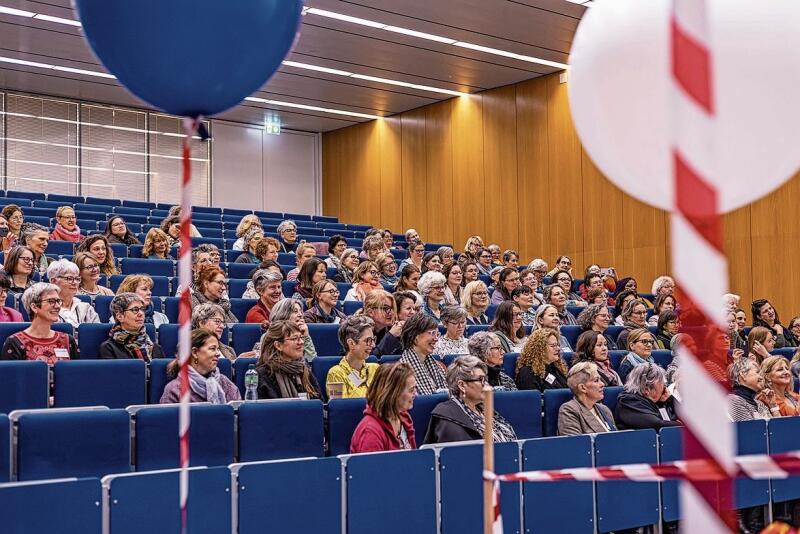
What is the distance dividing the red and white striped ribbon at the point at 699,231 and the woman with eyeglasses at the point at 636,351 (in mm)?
5261

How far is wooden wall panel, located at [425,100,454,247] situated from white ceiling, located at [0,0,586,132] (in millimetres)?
281

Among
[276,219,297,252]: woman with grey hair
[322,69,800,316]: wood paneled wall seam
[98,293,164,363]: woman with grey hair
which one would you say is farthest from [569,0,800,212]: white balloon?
[322,69,800,316]: wood paneled wall seam

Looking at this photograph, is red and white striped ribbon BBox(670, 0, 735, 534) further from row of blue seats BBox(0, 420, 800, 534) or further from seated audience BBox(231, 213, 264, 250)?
seated audience BBox(231, 213, 264, 250)

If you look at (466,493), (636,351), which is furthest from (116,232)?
(466,493)

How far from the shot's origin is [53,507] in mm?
2984

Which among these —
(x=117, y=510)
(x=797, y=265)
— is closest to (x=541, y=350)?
(x=117, y=510)

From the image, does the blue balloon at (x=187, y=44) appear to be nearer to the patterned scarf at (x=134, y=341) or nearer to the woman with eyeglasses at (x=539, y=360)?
the patterned scarf at (x=134, y=341)

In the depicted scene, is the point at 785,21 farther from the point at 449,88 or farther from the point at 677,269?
the point at 449,88

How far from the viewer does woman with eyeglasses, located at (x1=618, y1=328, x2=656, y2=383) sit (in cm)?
632

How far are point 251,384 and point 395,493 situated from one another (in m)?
1.12

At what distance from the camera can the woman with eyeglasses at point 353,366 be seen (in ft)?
15.3

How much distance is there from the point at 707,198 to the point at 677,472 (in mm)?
477

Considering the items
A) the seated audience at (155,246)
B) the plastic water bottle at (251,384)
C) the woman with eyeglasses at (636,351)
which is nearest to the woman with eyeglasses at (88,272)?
the seated audience at (155,246)

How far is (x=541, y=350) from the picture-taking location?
5523 mm
